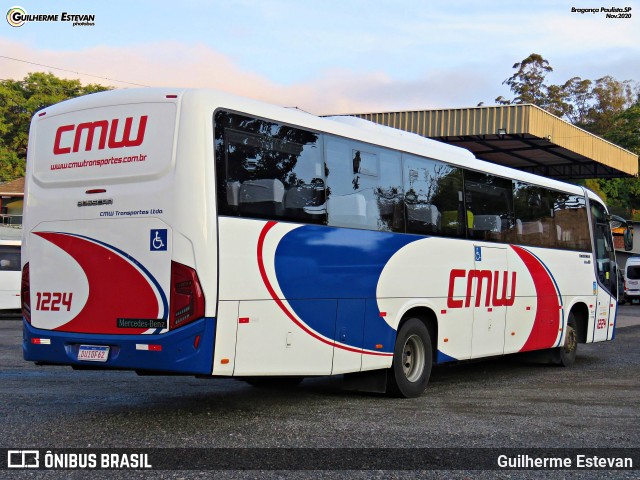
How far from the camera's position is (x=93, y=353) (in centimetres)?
848

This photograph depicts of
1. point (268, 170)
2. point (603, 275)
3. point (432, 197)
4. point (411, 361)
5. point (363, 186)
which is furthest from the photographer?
point (603, 275)

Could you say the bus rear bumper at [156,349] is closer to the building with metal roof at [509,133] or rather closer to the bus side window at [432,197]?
the bus side window at [432,197]

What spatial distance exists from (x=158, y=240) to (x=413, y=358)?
4.26 m

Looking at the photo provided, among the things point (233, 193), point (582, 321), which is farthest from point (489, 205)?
point (233, 193)

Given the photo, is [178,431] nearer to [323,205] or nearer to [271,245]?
[271,245]

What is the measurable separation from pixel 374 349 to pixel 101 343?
326 centimetres

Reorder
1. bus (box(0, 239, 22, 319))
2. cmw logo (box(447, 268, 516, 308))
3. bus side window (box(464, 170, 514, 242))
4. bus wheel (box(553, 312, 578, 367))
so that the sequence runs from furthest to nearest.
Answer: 1. bus (box(0, 239, 22, 319))
2. bus wheel (box(553, 312, 578, 367))
3. bus side window (box(464, 170, 514, 242))
4. cmw logo (box(447, 268, 516, 308))

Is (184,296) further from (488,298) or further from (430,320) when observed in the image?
(488,298)

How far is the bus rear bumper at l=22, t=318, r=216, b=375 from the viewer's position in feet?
26.2

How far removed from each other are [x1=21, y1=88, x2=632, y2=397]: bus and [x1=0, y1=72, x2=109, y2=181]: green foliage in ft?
191

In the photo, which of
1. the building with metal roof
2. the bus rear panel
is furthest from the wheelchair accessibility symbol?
the building with metal roof

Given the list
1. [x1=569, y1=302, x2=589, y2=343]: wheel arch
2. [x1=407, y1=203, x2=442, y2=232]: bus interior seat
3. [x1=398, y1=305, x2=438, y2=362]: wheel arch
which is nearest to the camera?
[x1=407, y1=203, x2=442, y2=232]: bus interior seat

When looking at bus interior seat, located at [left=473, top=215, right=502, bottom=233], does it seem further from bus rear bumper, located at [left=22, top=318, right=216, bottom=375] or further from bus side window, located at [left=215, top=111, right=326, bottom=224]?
bus rear bumper, located at [left=22, top=318, right=216, bottom=375]

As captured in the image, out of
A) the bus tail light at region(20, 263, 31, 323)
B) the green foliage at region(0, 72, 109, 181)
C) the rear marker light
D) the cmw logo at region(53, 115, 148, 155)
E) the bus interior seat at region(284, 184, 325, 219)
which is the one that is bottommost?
the rear marker light
